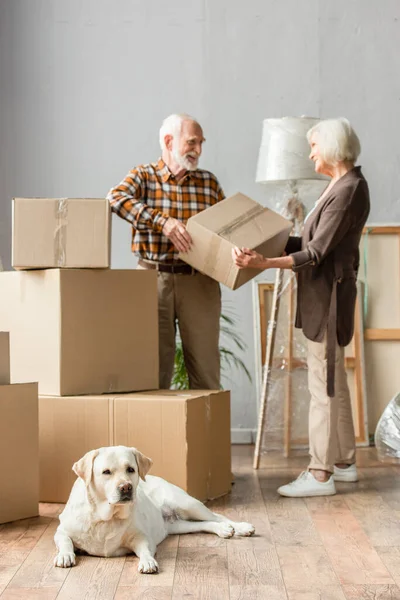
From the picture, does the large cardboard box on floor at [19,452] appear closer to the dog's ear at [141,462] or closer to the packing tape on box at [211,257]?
the dog's ear at [141,462]

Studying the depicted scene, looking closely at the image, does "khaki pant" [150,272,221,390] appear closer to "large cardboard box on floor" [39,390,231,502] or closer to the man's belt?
the man's belt

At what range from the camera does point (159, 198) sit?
10.9ft

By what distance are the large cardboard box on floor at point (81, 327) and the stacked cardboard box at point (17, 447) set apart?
8.7 inches

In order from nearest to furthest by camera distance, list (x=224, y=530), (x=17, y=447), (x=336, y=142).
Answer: (x=224, y=530)
(x=17, y=447)
(x=336, y=142)

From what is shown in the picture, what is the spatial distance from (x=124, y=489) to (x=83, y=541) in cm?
22

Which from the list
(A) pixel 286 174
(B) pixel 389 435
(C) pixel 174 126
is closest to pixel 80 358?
(C) pixel 174 126

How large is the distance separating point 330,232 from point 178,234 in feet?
1.79

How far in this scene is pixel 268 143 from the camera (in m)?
3.81

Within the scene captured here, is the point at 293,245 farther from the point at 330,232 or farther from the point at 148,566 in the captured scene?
the point at 148,566

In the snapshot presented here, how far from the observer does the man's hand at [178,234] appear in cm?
306

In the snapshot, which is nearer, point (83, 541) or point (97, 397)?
point (83, 541)

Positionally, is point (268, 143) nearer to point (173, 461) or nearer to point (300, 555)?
point (173, 461)

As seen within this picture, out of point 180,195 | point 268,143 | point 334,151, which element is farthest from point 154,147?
point 334,151

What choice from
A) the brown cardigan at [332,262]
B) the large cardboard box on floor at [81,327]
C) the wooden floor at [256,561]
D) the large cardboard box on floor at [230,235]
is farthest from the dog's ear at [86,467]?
the brown cardigan at [332,262]
